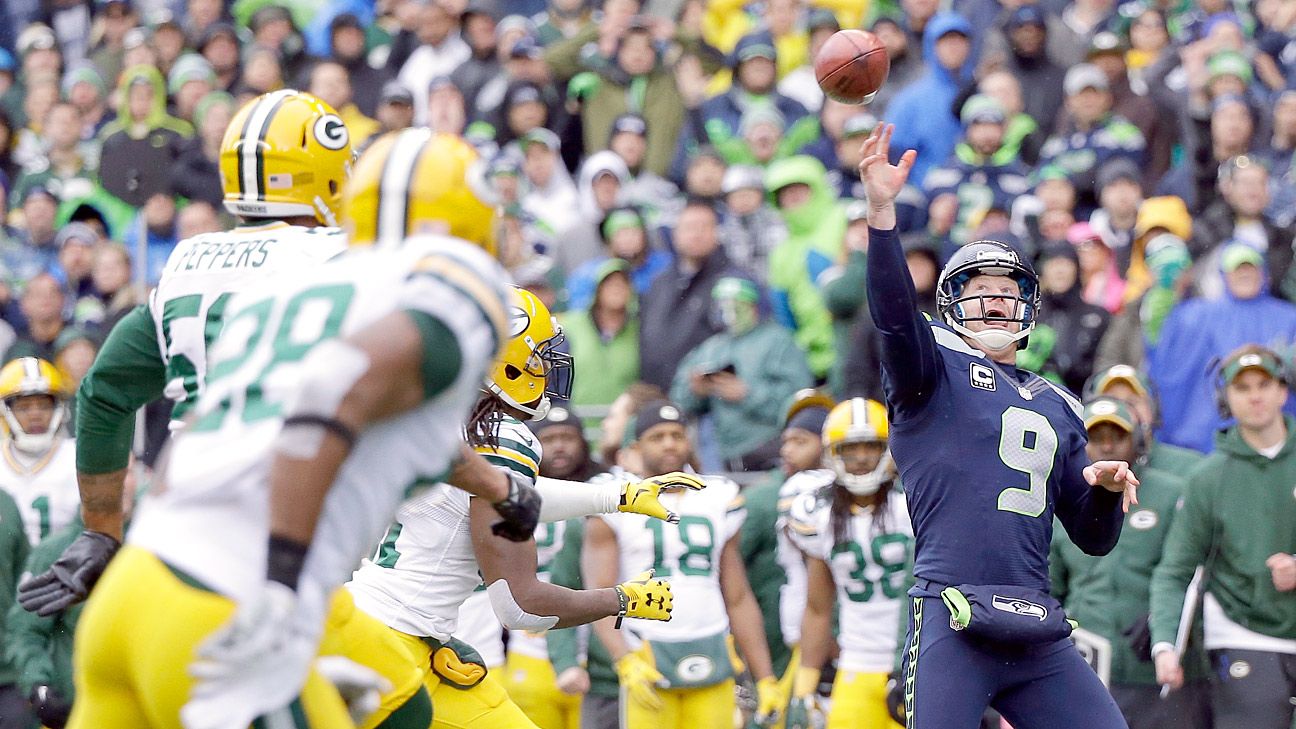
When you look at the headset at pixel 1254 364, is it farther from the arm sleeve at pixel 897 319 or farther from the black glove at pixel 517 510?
the black glove at pixel 517 510

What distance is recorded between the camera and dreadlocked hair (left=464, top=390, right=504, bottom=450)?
548 cm

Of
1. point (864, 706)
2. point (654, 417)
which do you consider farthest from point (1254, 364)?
point (654, 417)

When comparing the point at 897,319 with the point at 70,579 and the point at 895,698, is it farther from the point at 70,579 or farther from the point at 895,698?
the point at 895,698

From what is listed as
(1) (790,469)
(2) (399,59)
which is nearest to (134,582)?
(1) (790,469)

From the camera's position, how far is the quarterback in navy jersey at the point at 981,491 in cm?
575

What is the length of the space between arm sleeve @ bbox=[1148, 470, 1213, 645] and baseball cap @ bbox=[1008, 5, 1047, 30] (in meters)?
4.98

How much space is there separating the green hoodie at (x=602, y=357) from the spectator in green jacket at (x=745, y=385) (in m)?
0.57

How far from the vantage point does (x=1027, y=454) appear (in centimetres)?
593

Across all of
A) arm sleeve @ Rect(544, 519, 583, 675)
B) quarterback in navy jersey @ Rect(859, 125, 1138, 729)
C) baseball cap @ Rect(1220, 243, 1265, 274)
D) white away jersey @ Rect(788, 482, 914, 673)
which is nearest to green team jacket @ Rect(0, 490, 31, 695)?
arm sleeve @ Rect(544, 519, 583, 675)

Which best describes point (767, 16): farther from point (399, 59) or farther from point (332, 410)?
point (332, 410)

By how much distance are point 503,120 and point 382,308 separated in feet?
31.8

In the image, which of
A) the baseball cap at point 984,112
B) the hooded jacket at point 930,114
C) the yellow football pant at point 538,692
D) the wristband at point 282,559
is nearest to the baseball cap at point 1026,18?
the hooded jacket at point 930,114

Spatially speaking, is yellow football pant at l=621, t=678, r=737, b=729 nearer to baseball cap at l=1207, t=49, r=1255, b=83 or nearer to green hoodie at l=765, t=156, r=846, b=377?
green hoodie at l=765, t=156, r=846, b=377

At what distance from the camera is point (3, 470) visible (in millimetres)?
9320
